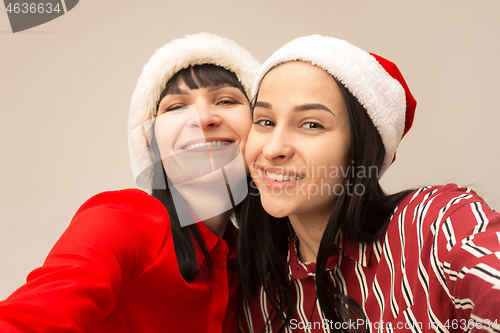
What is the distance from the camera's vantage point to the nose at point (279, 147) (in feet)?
3.62

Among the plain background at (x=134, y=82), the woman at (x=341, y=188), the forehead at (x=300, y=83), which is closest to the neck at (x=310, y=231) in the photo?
the woman at (x=341, y=188)

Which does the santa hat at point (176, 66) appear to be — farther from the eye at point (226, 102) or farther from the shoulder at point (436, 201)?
the shoulder at point (436, 201)

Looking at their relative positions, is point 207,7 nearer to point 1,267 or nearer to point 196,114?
point 196,114

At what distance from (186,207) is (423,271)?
846 mm

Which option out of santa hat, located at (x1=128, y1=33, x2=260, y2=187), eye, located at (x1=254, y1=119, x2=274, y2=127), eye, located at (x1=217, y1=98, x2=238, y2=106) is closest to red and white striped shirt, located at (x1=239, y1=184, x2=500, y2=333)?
eye, located at (x1=254, y1=119, x2=274, y2=127)

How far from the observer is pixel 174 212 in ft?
4.52

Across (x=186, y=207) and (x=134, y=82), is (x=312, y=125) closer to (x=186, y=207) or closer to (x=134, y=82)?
(x=186, y=207)

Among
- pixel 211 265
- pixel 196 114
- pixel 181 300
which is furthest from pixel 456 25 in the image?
pixel 181 300

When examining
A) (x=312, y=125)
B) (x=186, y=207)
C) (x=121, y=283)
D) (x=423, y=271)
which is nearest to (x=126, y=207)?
(x=121, y=283)

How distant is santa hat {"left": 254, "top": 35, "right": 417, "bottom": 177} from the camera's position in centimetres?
110

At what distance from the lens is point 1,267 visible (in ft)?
5.96

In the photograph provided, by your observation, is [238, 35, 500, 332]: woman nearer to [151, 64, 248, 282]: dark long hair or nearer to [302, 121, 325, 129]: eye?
[302, 121, 325, 129]: eye

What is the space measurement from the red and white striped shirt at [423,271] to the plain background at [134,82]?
2.72ft

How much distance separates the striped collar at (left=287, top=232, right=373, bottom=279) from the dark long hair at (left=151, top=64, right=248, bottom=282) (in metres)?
0.30
